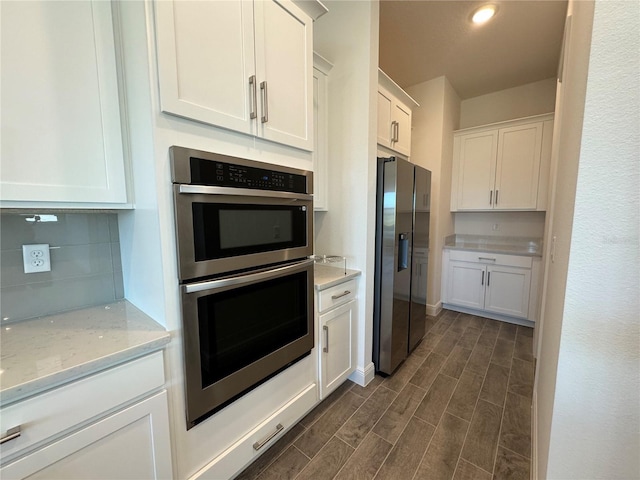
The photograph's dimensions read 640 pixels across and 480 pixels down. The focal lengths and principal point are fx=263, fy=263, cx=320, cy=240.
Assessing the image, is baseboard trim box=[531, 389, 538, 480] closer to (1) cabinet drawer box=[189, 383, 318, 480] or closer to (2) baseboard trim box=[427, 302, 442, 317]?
(1) cabinet drawer box=[189, 383, 318, 480]

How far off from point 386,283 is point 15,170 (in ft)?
6.71

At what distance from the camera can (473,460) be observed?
56.8 inches

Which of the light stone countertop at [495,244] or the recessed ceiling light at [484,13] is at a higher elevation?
the recessed ceiling light at [484,13]

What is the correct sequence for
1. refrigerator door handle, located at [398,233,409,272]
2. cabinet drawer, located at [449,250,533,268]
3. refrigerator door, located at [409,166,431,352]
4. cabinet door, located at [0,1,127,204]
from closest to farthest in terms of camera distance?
cabinet door, located at [0,1,127,204] → refrigerator door handle, located at [398,233,409,272] → refrigerator door, located at [409,166,431,352] → cabinet drawer, located at [449,250,533,268]

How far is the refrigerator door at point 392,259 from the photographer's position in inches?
79.1

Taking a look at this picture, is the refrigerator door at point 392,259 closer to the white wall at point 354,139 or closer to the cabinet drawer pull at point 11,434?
the white wall at point 354,139

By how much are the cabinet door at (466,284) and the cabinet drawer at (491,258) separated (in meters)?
0.07

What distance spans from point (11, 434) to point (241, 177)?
102cm

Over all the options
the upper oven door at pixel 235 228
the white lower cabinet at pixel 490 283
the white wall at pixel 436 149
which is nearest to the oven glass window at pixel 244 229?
the upper oven door at pixel 235 228

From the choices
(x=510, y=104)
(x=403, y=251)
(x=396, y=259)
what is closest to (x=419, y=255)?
(x=403, y=251)

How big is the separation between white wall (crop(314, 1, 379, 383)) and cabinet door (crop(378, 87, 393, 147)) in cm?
32

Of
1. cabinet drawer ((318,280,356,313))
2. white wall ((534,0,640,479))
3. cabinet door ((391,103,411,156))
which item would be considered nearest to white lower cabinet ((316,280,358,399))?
cabinet drawer ((318,280,356,313))

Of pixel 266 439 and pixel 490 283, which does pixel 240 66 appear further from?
pixel 490 283

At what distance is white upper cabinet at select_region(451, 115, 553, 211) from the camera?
306cm
